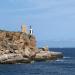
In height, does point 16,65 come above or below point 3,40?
below

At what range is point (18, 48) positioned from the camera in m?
114

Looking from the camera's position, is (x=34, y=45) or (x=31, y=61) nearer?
(x=31, y=61)

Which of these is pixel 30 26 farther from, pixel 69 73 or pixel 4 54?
pixel 69 73

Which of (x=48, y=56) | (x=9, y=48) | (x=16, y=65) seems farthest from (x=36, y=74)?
(x=48, y=56)

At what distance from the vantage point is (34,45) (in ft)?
411

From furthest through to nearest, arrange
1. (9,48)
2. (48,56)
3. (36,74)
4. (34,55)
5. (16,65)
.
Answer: (48,56) → (34,55) → (9,48) → (16,65) → (36,74)

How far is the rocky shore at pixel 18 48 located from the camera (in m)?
107

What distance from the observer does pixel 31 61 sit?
117 meters

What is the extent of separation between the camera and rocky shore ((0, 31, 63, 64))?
107m

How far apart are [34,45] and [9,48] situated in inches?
604

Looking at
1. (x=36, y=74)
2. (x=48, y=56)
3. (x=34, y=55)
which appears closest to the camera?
(x=36, y=74)

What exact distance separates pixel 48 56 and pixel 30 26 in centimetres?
1174

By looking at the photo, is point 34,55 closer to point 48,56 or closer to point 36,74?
point 48,56

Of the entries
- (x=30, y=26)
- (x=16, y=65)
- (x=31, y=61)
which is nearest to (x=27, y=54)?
(x=31, y=61)
